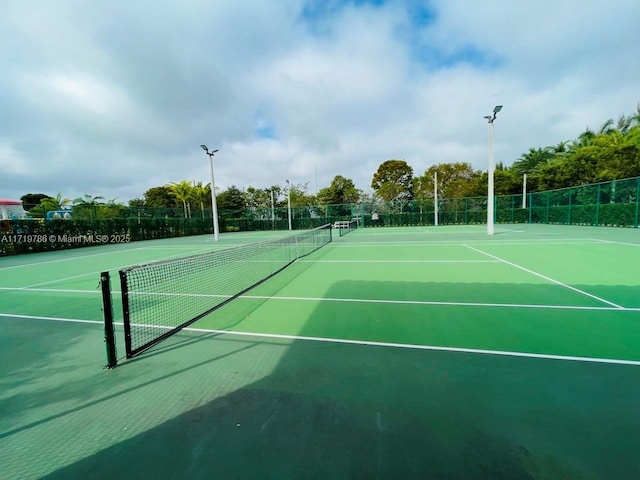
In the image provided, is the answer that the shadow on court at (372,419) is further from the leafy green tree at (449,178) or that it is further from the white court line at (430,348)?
the leafy green tree at (449,178)

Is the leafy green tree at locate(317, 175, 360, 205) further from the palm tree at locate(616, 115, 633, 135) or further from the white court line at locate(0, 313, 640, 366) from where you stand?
the white court line at locate(0, 313, 640, 366)

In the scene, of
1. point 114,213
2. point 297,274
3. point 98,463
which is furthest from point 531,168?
point 98,463

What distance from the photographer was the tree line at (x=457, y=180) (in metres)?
26.0

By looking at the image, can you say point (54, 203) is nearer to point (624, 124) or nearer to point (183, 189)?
point (183, 189)

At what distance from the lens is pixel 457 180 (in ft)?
152

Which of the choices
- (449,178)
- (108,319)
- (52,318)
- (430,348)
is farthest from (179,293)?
(449,178)

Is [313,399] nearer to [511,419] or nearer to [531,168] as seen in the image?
[511,419]

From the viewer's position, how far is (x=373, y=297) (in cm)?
566

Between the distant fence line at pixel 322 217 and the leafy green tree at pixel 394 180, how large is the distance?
16328 millimetres

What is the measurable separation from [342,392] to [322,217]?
31.5 m

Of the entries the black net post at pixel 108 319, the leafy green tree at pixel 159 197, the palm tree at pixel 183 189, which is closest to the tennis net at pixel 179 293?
the black net post at pixel 108 319

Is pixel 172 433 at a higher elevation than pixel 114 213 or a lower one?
lower

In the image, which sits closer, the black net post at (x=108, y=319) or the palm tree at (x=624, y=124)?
the black net post at (x=108, y=319)

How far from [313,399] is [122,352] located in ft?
8.22
